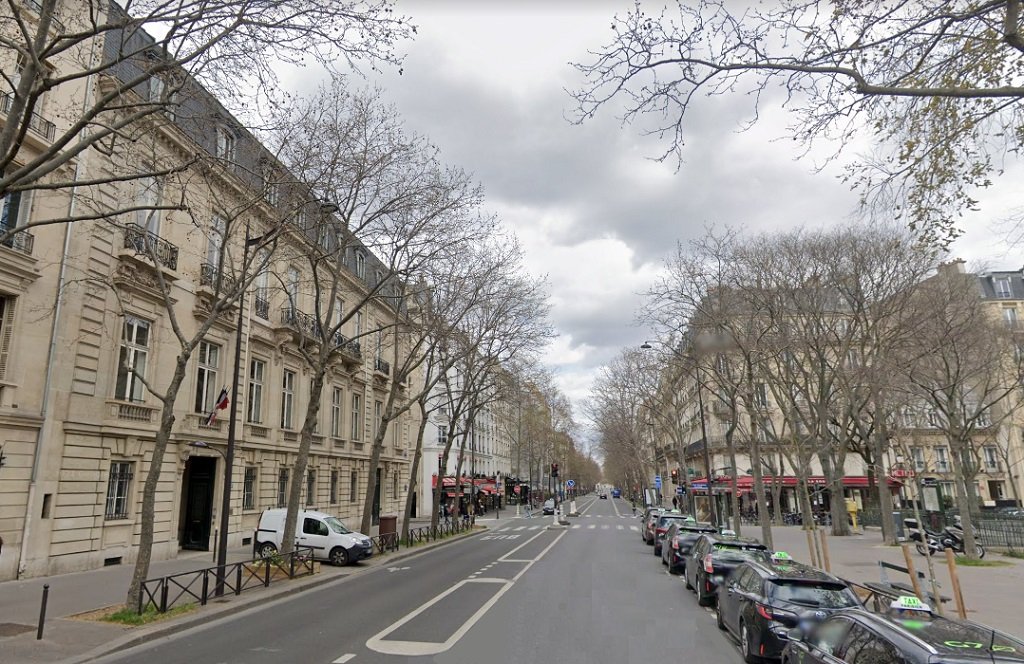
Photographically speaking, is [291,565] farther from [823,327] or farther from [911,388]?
[911,388]

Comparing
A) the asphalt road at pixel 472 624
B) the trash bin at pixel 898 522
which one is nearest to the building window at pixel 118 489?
the asphalt road at pixel 472 624

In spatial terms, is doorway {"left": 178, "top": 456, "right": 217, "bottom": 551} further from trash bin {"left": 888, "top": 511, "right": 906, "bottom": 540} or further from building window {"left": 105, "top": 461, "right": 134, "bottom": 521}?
trash bin {"left": 888, "top": 511, "right": 906, "bottom": 540}

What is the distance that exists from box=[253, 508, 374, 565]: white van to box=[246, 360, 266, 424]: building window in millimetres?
5884

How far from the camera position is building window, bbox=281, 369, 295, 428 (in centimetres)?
2950

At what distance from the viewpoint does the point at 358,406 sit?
128 feet

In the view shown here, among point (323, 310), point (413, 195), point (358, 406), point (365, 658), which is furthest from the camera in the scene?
point (358, 406)

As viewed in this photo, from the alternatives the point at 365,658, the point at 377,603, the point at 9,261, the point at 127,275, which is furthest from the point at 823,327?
the point at 9,261

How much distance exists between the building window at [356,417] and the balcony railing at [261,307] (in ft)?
38.2

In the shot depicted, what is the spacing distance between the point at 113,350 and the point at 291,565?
8.61 meters

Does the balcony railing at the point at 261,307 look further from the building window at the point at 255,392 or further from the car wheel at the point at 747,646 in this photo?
the car wheel at the point at 747,646

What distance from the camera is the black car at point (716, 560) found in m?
13.3

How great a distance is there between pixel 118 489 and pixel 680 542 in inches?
686

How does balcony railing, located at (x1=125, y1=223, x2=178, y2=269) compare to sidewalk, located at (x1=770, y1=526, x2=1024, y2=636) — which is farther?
balcony railing, located at (x1=125, y1=223, x2=178, y2=269)

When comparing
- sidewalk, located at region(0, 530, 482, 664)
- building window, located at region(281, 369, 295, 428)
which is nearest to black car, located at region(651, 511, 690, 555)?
sidewalk, located at region(0, 530, 482, 664)
